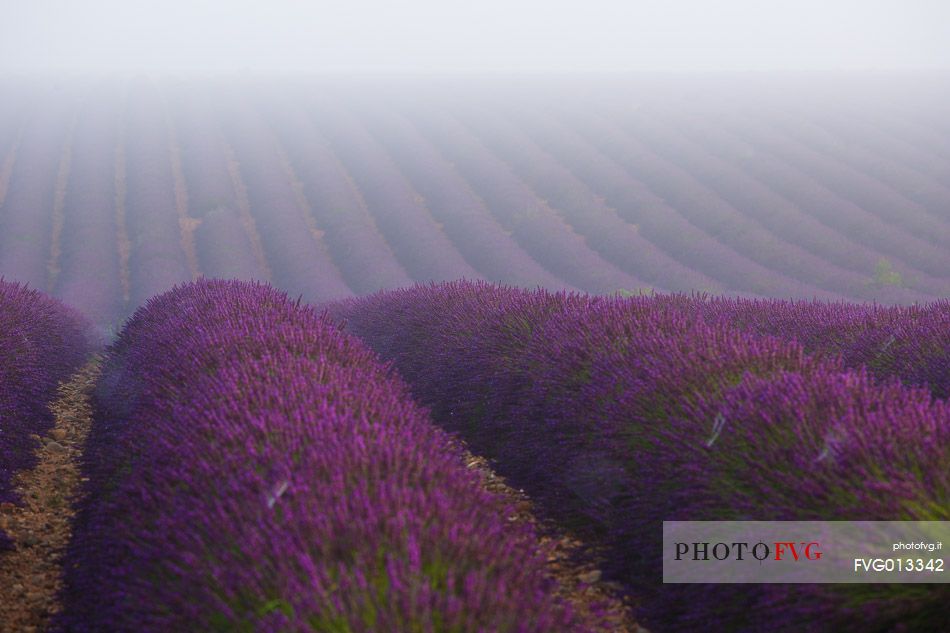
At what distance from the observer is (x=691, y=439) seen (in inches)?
106

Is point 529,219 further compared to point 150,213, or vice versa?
point 150,213

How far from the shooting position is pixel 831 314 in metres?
5.26

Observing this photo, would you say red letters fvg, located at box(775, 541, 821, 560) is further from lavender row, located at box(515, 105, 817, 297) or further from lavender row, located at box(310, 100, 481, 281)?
lavender row, located at box(310, 100, 481, 281)

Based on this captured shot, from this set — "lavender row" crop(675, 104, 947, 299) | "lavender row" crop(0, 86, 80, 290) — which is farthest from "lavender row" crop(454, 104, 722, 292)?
"lavender row" crop(0, 86, 80, 290)

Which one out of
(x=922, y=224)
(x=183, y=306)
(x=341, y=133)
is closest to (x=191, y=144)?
(x=341, y=133)

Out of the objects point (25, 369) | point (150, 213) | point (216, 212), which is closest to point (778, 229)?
point (216, 212)

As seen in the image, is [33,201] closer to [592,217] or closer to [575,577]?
[592,217]

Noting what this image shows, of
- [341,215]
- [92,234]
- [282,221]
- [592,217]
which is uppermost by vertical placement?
[341,215]

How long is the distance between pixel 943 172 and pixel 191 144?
19.2m

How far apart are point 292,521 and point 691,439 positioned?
1357mm

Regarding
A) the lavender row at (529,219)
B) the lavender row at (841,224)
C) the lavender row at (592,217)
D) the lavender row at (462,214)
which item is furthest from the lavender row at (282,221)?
the lavender row at (841,224)

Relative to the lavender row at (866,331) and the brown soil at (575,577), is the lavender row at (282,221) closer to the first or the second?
the lavender row at (866,331)

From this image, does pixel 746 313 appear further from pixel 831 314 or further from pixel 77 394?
pixel 77 394

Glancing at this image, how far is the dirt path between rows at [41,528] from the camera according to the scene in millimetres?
2672
